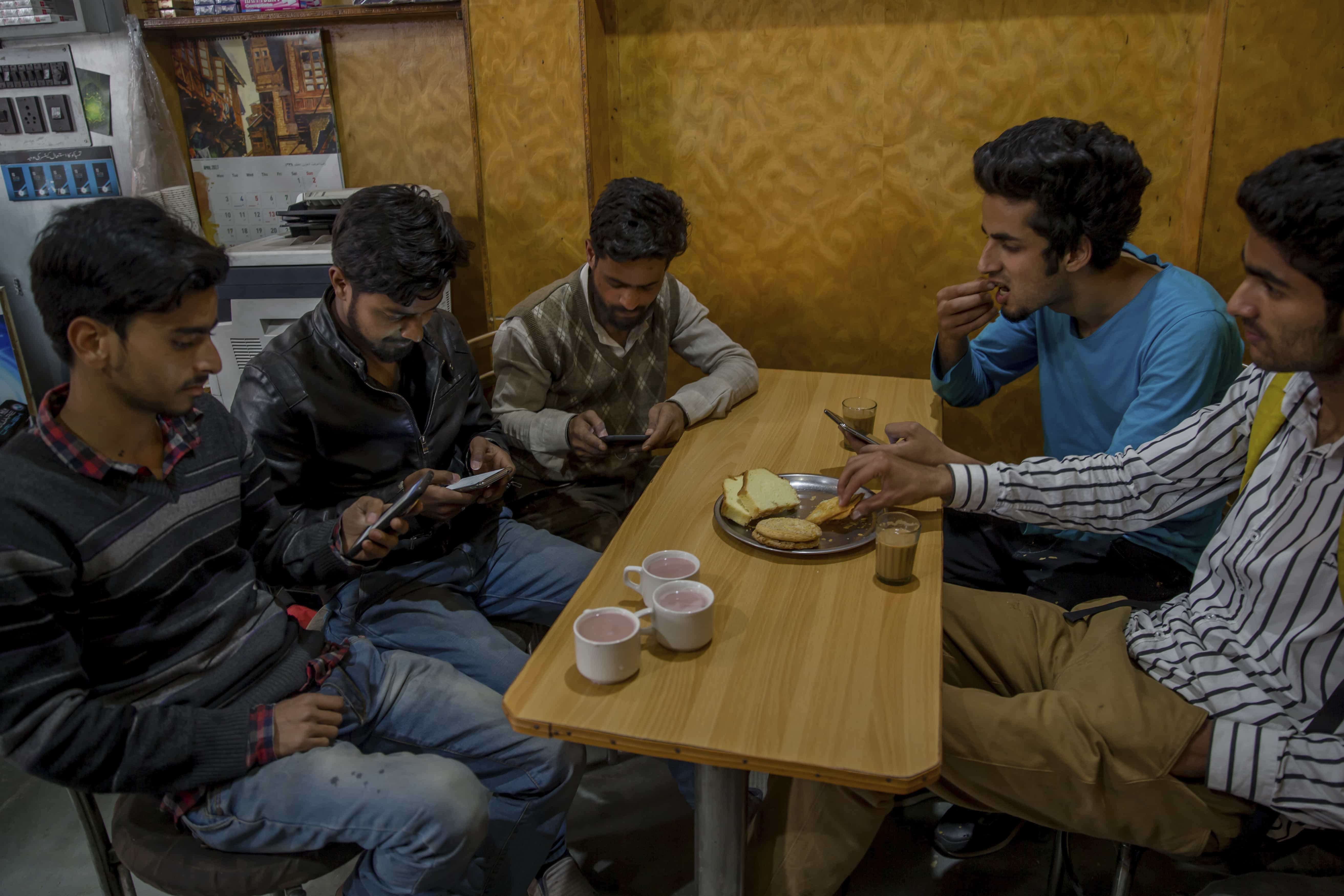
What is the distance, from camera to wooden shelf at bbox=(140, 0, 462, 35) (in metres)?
3.29

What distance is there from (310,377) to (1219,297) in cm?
199

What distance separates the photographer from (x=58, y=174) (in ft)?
12.5

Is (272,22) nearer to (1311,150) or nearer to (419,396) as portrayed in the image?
(419,396)

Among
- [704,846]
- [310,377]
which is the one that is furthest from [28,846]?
[704,846]

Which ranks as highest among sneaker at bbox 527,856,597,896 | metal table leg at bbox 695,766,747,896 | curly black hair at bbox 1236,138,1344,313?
curly black hair at bbox 1236,138,1344,313

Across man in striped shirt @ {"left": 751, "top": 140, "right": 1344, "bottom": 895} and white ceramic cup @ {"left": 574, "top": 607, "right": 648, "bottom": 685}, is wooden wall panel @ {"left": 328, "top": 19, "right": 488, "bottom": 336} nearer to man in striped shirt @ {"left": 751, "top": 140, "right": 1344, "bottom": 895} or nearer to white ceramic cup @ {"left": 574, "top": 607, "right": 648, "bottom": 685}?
white ceramic cup @ {"left": 574, "top": 607, "right": 648, "bottom": 685}

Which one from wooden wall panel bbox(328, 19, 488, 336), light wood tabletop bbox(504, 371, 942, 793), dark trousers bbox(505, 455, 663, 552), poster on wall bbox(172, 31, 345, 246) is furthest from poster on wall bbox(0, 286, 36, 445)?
light wood tabletop bbox(504, 371, 942, 793)

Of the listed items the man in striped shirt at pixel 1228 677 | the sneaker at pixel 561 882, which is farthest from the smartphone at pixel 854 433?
the sneaker at pixel 561 882

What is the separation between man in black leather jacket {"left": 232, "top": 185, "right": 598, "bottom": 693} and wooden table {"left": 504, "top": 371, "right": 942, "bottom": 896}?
1.31 ft

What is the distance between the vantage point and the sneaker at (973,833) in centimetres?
199

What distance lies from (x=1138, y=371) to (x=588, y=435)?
1.28 metres

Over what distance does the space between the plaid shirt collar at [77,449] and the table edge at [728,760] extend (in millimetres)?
687

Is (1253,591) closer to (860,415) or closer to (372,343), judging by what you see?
(860,415)

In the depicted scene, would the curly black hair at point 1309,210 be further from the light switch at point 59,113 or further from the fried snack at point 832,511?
the light switch at point 59,113
